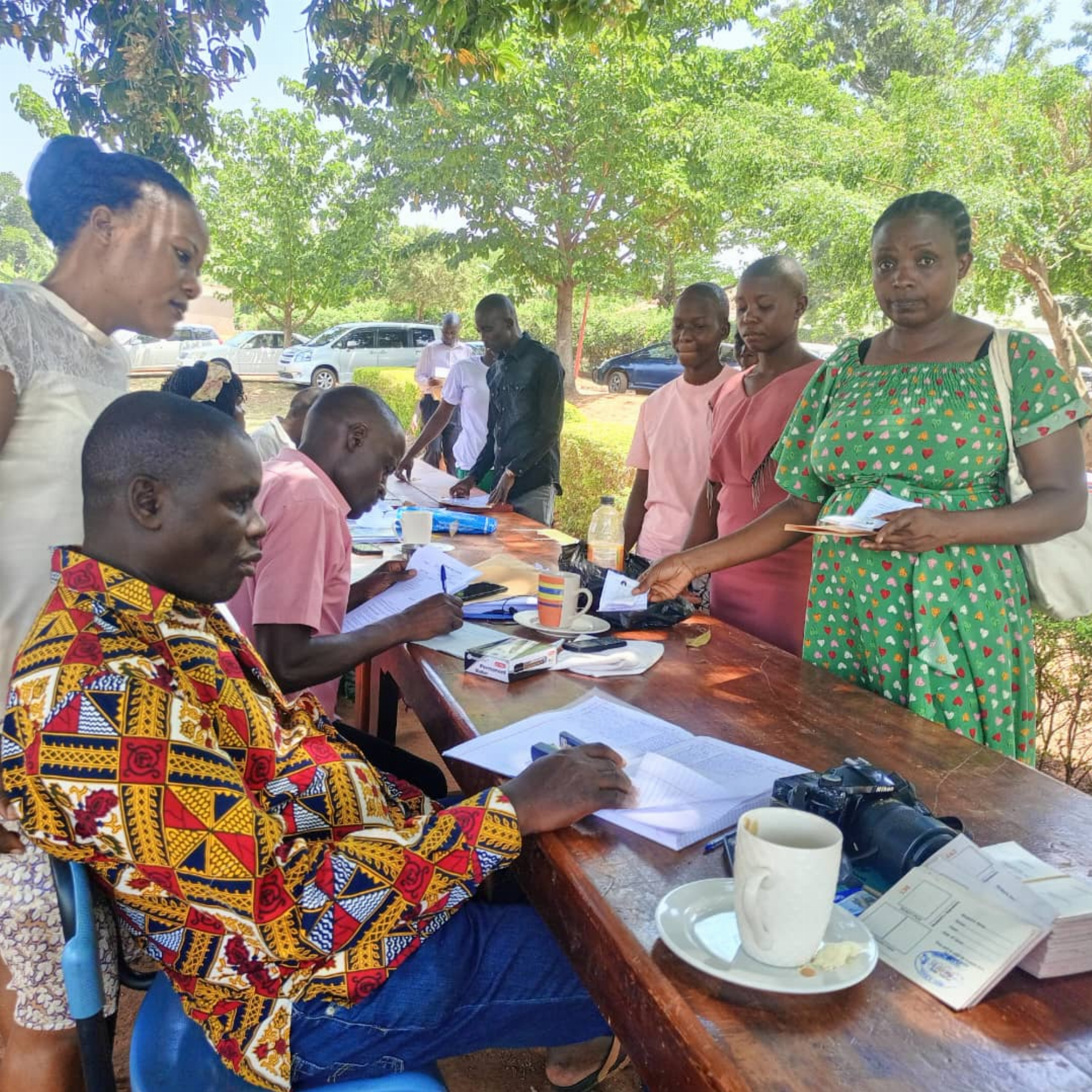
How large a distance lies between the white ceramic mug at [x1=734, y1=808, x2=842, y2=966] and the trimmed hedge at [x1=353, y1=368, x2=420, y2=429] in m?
10.7

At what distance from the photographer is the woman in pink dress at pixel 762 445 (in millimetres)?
2779

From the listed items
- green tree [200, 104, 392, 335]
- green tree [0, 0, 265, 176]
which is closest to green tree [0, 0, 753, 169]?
green tree [0, 0, 265, 176]

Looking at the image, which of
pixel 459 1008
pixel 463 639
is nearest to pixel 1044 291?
pixel 463 639

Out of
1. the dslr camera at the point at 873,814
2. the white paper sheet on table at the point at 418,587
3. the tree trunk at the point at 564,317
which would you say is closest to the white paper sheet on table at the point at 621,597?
the white paper sheet on table at the point at 418,587

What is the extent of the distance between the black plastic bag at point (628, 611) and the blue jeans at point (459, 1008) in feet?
3.54

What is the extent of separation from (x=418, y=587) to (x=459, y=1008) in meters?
1.55

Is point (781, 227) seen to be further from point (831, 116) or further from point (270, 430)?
point (270, 430)

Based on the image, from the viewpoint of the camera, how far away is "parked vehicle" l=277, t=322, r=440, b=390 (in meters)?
20.5

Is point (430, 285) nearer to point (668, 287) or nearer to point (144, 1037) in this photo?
point (668, 287)

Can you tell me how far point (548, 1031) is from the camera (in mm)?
1477

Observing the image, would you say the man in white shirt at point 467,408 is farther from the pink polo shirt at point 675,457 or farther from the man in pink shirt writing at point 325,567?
the man in pink shirt writing at point 325,567

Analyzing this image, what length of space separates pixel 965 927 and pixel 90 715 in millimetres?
1054

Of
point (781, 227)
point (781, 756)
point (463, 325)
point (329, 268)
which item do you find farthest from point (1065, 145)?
point (463, 325)

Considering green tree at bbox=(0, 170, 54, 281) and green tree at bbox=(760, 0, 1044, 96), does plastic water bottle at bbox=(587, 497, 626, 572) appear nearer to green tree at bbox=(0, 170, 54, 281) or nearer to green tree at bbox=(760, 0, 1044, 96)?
green tree at bbox=(760, 0, 1044, 96)
